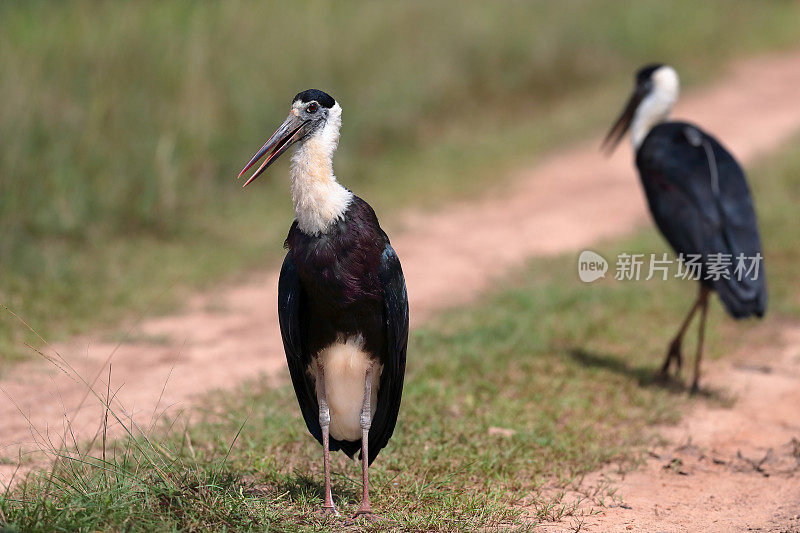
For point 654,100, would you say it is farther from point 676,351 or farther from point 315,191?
point 315,191

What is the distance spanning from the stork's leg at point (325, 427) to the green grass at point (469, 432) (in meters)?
0.07

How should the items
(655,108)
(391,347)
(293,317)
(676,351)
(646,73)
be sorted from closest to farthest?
(293,317)
(391,347)
(676,351)
(655,108)
(646,73)

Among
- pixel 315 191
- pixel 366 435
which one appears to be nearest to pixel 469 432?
pixel 366 435

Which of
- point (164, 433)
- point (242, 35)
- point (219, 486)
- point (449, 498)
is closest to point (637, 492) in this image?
point (449, 498)

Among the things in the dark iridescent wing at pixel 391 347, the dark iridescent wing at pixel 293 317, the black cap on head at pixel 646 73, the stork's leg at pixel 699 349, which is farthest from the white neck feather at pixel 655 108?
the dark iridescent wing at pixel 293 317

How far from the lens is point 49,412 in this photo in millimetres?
4355

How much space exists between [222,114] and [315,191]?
5342mm

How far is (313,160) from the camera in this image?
303cm

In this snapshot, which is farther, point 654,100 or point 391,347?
point 654,100

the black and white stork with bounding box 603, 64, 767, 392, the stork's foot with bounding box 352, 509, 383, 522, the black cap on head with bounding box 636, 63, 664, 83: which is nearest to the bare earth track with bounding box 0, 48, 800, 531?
the black and white stork with bounding box 603, 64, 767, 392

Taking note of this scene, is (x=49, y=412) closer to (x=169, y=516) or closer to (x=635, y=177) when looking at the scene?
(x=169, y=516)

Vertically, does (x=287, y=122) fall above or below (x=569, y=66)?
below

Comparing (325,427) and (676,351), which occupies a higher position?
(676,351)

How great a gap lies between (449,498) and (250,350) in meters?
2.25
